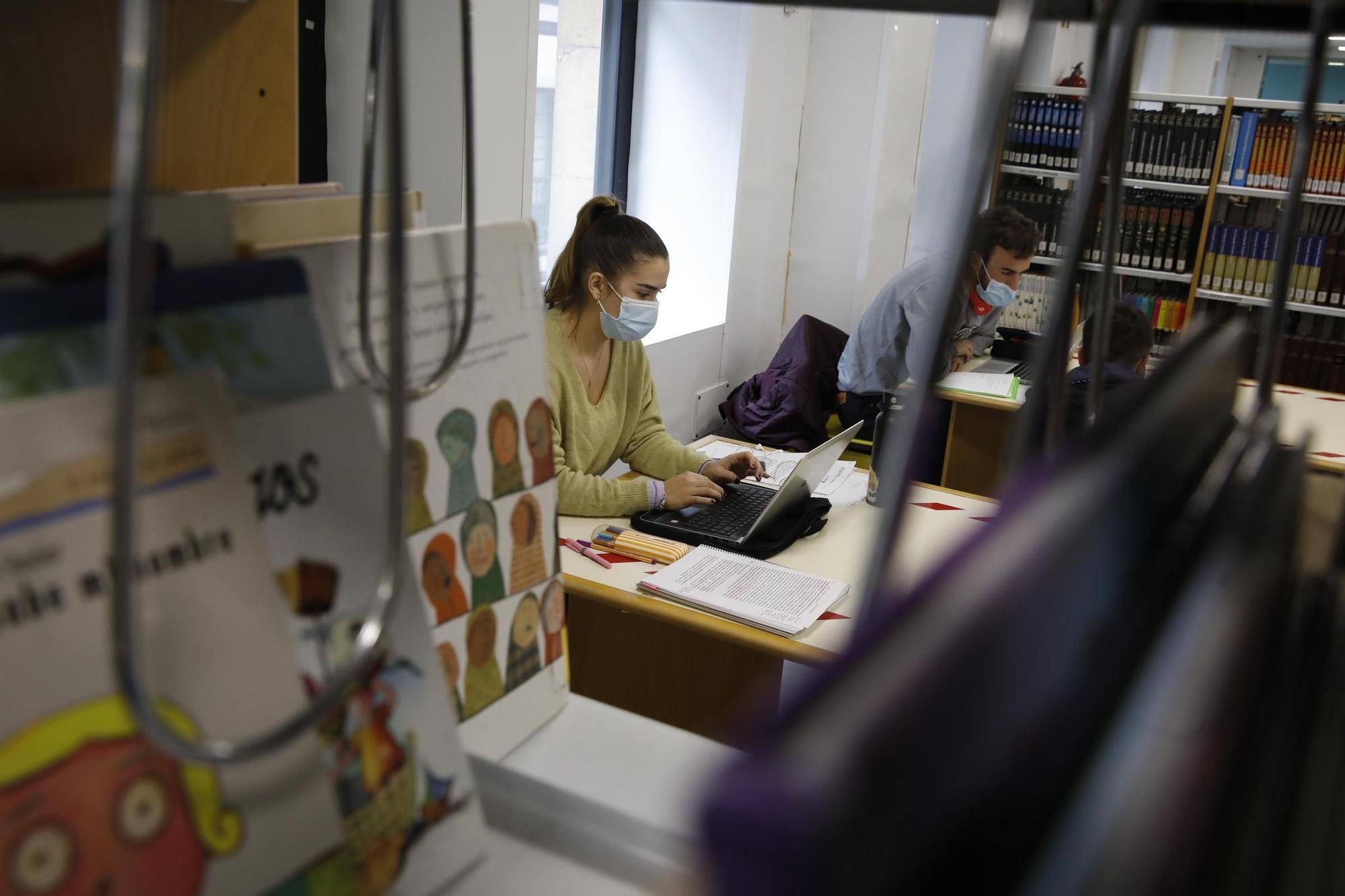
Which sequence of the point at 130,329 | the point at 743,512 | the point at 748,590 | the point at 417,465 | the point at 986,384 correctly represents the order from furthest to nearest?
1. the point at 986,384
2. the point at 743,512
3. the point at 748,590
4. the point at 417,465
5. the point at 130,329

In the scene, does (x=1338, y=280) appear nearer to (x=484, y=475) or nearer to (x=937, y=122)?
(x=937, y=122)

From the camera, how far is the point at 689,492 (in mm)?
2195

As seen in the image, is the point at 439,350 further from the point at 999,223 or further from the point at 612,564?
the point at 999,223

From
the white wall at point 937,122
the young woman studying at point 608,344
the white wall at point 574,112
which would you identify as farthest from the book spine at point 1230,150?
the young woman studying at point 608,344

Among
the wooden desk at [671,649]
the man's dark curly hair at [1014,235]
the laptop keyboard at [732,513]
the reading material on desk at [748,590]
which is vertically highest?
the man's dark curly hair at [1014,235]

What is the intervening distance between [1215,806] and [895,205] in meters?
5.39

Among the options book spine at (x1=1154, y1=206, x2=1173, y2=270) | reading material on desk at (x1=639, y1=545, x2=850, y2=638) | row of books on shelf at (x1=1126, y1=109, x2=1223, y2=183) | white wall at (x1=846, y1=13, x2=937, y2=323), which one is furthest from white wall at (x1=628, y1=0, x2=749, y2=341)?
reading material on desk at (x1=639, y1=545, x2=850, y2=638)

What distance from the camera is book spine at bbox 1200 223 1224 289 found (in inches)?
203

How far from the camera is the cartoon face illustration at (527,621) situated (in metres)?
0.54

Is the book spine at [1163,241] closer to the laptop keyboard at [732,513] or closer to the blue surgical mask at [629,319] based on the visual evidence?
the blue surgical mask at [629,319]

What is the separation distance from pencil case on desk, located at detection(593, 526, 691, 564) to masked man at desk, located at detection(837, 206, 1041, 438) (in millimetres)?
1906

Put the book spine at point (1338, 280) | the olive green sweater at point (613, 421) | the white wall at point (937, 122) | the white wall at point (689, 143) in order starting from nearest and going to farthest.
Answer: the olive green sweater at point (613, 421) < the white wall at point (689, 143) < the book spine at point (1338, 280) < the white wall at point (937, 122)

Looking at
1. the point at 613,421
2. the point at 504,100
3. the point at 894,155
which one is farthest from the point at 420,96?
the point at 894,155

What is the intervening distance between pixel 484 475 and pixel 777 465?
2081 mm
